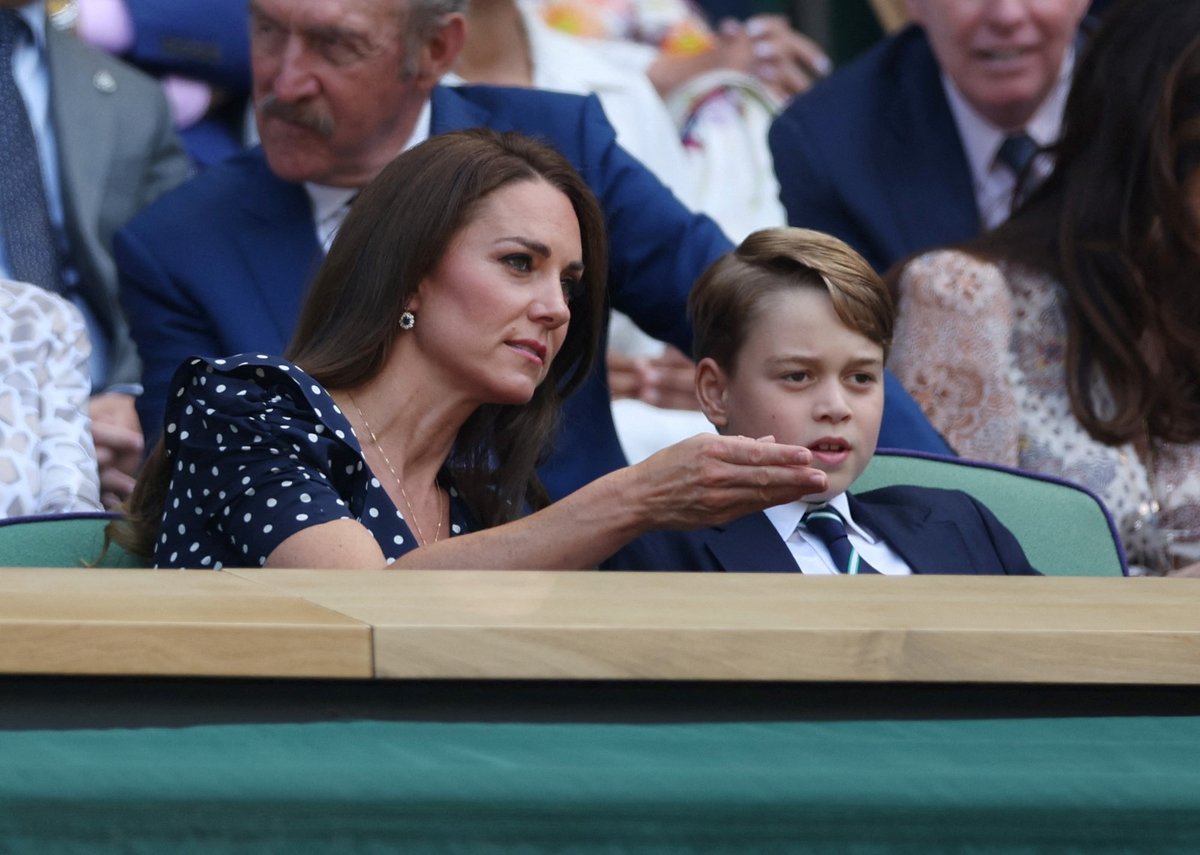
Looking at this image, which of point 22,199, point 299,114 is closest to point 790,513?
point 299,114

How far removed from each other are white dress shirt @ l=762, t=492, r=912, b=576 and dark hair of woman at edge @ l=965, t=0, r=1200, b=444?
0.59 m

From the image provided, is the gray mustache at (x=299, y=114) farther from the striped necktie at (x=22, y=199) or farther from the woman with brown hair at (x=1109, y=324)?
the woman with brown hair at (x=1109, y=324)

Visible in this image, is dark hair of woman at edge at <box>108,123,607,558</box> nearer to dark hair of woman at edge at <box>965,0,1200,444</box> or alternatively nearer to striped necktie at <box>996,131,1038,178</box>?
dark hair of woman at edge at <box>965,0,1200,444</box>

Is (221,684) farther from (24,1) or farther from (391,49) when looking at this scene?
(24,1)

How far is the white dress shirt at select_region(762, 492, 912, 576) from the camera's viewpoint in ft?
5.83

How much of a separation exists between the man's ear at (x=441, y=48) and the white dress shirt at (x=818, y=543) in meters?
0.93

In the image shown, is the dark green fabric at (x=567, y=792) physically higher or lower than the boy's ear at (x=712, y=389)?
higher

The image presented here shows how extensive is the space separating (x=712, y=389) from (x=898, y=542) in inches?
9.6

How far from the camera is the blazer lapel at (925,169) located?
2.85m

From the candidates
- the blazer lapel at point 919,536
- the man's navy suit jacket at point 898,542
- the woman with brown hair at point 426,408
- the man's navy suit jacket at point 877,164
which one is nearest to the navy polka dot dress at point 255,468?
the woman with brown hair at point 426,408

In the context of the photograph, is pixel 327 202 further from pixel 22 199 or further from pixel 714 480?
pixel 714 480

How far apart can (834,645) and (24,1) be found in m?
2.49

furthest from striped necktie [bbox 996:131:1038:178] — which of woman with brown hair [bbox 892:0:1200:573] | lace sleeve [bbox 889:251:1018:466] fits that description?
lace sleeve [bbox 889:251:1018:466]

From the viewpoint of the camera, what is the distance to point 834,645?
0.91 metres
